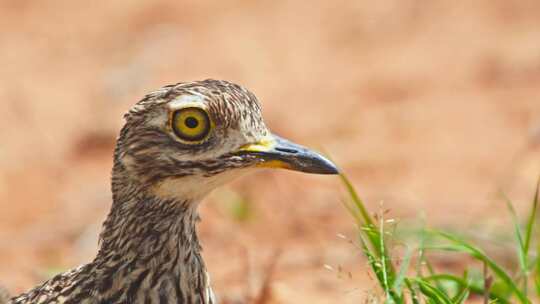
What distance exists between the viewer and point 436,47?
10.9 m

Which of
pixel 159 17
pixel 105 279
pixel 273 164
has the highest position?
pixel 159 17

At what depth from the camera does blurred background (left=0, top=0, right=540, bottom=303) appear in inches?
288

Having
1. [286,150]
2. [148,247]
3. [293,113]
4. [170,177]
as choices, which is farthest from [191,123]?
[293,113]

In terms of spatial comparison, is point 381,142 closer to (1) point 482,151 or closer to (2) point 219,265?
(1) point 482,151

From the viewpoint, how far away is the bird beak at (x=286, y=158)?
13.6ft

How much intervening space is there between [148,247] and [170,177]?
10.9 inches

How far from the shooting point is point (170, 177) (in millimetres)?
4148

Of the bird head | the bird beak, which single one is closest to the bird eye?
the bird head

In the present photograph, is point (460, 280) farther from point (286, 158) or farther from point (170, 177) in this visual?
point (170, 177)

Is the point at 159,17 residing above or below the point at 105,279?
above

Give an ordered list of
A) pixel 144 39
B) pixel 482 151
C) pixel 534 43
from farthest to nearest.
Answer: pixel 144 39 → pixel 534 43 → pixel 482 151

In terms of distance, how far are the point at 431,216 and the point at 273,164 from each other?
137 inches

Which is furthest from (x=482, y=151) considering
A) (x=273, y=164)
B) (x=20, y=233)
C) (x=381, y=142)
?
(x=273, y=164)

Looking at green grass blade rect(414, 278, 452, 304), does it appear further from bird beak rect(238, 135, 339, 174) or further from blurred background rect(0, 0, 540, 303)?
blurred background rect(0, 0, 540, 303)
